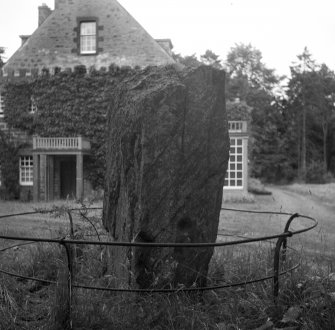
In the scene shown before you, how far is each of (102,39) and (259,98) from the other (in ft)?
89.7

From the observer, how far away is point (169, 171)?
411cm

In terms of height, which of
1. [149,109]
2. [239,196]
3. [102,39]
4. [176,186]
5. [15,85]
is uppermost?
[102,39]

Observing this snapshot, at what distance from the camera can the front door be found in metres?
23.2

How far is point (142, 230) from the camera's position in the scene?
13.3 feet

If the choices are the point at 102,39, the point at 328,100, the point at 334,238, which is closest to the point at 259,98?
the point at 328,100

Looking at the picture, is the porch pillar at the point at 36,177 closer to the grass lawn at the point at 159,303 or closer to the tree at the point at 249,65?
the grass lawn at the point at 159,303

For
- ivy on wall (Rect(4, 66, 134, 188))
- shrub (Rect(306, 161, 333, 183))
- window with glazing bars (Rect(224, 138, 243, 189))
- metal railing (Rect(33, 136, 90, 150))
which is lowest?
shrub (Rect(306, 161, 333, 183))

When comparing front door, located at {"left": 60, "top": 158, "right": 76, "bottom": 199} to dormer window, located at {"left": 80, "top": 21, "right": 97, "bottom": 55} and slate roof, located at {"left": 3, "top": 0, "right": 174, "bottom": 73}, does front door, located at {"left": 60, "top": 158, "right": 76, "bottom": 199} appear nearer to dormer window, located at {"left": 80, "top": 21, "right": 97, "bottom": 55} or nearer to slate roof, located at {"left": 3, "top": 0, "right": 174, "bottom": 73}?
slate roof, located at {"left": 3, "top": 0, "right": 174, "bottom": 73}

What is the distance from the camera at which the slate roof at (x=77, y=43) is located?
73.3 feet

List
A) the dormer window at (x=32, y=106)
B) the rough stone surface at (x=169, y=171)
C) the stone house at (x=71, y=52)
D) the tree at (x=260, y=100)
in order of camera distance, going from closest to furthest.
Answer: the rough stone surface at (x=169, y=171) < the stone house at (x=71, y=52) < the dormer window at (x=32, y=106) < the tree at (x=260, y=100)

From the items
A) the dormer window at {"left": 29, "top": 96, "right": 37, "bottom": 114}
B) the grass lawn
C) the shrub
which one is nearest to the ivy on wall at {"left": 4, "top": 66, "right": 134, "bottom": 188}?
the dormer window at {"left": 29, "top": 96, "right": 37, "bottom": 114}

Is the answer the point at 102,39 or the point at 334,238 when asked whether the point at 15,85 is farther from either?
the point at 334,238

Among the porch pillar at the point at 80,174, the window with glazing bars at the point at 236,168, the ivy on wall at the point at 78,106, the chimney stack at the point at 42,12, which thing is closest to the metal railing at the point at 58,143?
the porch pillar at the point at 80,174

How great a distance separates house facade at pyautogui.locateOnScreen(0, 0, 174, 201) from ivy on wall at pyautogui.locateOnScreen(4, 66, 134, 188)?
1.27ft
